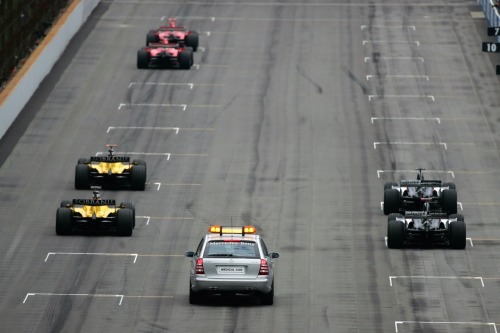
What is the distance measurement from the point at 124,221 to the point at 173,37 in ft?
94.1

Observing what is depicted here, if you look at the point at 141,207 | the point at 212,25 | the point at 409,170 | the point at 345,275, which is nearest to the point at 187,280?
the point at 345,275

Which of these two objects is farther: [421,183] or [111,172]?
[111,172]

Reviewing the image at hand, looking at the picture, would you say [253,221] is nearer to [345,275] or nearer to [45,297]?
[345,275]

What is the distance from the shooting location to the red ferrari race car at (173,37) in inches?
3135

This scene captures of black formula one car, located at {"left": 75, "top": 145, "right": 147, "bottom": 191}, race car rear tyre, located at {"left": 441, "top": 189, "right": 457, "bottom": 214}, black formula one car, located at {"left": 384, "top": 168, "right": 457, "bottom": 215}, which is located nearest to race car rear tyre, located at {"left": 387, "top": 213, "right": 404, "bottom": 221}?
black formula one car, located at {"left": 384, "top": 168, "right": 457, "bottom": 215}

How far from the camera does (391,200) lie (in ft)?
179

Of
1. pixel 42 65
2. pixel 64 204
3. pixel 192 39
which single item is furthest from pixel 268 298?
pixel 192 39

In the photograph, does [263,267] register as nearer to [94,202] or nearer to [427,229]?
[427,229]

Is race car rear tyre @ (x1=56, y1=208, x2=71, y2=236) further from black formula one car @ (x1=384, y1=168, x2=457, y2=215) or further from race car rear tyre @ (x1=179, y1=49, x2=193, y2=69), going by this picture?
race car rear tyre @ (x1=179, y1=49, x2=193, y2=69)

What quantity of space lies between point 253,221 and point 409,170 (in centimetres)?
879

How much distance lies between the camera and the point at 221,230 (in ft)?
144

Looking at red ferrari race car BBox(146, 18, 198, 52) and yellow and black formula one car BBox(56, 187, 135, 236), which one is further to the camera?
red ferrari race car BBox(146, 18, 198, 52)

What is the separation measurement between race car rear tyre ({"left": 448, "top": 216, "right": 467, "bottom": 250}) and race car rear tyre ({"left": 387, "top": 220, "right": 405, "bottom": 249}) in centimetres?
139

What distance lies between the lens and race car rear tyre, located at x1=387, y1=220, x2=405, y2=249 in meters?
50.7
